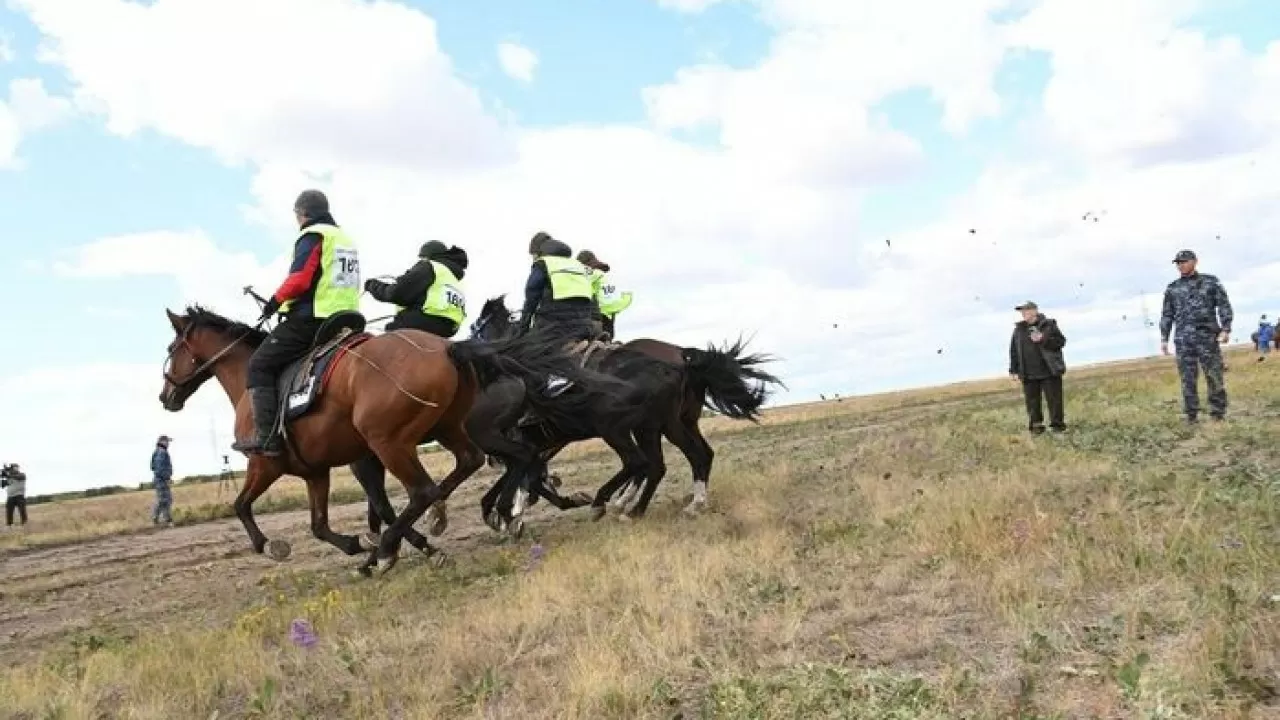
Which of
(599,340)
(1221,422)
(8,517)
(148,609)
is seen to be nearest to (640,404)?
(599,340)

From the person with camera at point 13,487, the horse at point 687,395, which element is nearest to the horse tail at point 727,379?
the horse at point 687,395

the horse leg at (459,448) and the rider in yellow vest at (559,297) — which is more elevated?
the rider in yellow vest at (559,297)

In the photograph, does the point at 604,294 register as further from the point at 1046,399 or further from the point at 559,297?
the point at 1046,399

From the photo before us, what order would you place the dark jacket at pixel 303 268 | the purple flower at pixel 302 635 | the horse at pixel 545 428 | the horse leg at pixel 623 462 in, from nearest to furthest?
the purple flower at pixel 302 635 → the dark jacket at pixel 303 268 → the horse at pixel 545 428 → the horse leg at pixel 623 462

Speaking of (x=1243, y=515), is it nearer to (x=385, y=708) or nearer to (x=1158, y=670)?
(x=1158, y=670)

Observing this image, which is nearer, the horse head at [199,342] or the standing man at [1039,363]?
the horse head at [199,342]

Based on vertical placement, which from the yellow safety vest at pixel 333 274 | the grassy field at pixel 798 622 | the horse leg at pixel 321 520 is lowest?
the grassy field at pixel 798 622

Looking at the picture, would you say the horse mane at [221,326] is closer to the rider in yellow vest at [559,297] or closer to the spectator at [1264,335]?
the rider in yellow vest at [559,297]

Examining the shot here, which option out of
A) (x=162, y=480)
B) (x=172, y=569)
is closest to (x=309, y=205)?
(x=172, y=569)

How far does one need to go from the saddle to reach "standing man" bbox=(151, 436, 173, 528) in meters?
13.0

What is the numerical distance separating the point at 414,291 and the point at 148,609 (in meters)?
3.78

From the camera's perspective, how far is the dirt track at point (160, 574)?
7.86 meters

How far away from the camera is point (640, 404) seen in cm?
993

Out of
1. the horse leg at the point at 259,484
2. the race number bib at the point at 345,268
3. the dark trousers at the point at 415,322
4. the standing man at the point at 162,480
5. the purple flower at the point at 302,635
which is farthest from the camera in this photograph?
the standing man at the point at 162,480
